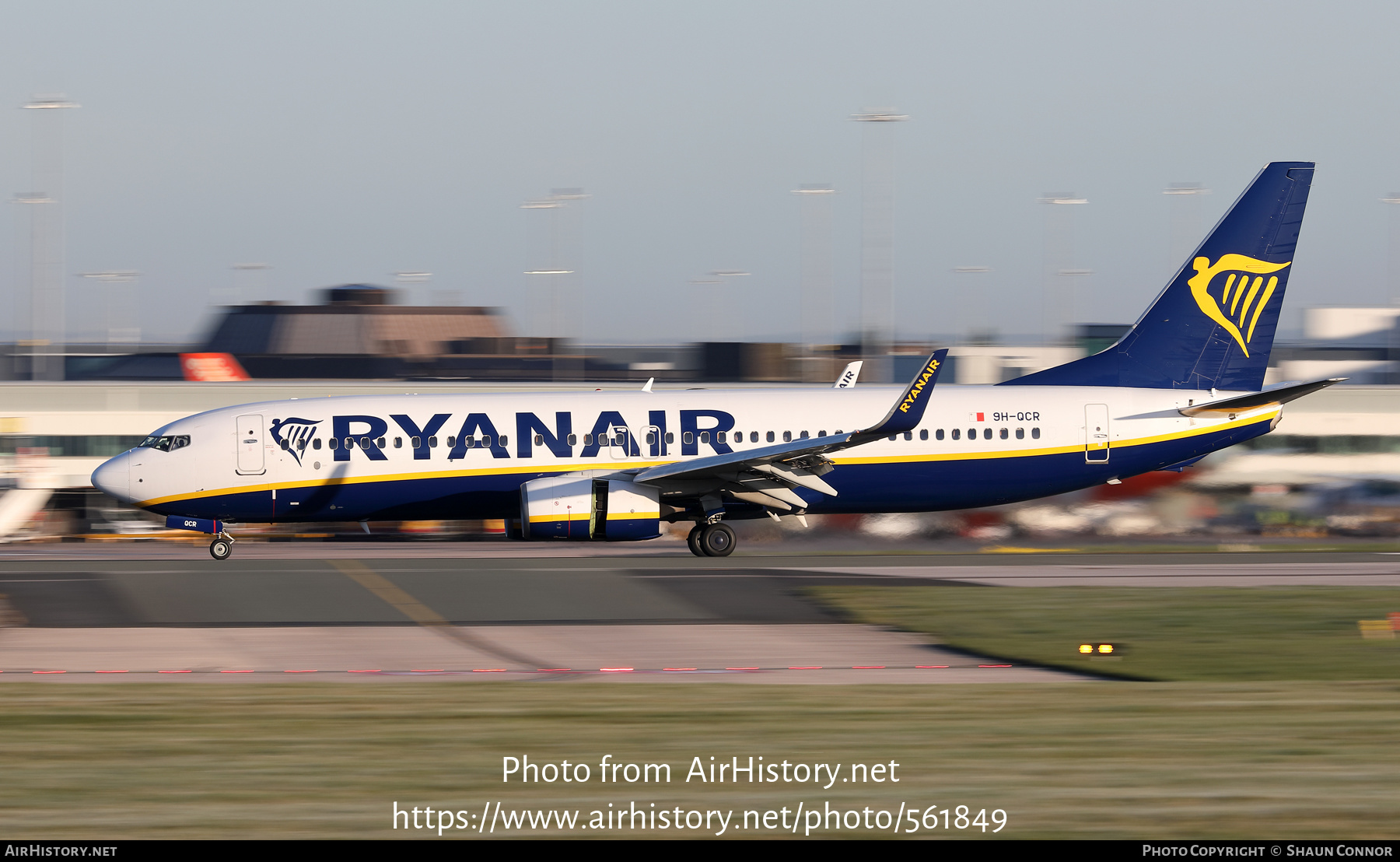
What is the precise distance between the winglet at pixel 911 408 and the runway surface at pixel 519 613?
2659 millimetres

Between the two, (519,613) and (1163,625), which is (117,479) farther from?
(1163,625)

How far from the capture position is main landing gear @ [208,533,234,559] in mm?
30016

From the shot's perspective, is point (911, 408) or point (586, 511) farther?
point (586, 511)

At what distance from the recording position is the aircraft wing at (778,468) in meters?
28.8

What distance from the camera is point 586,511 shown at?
1142 inches

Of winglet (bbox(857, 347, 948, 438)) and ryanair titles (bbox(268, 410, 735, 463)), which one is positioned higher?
winglet (bbox(857, 347, 948, 438))

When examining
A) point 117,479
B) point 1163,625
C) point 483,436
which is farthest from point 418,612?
point 117,479

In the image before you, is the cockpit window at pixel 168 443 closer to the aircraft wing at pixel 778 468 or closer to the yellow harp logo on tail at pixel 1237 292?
the aircraft wing at pixel 778 468

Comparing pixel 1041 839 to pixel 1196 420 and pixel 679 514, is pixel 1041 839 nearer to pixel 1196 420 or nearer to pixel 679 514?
pixel 679 514

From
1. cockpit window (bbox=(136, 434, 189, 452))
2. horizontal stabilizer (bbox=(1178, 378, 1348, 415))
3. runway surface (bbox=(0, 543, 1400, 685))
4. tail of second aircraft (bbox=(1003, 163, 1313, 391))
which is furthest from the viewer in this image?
tail of second aircraft (bbox=(1003, 163, 1313, 391))

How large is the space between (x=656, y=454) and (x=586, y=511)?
8.06 ft

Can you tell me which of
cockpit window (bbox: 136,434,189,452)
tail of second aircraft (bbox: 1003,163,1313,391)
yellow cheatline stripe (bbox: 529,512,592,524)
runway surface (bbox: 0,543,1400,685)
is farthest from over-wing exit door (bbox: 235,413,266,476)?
tail of second aircraft (bbox: 1003,163,1313,391)

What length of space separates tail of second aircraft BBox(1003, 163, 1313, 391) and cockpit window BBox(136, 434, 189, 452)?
59.1ft

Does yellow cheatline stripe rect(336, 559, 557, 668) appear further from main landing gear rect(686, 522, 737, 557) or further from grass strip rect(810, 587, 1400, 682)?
main landing gear rect(686, 522, 737, 557)
